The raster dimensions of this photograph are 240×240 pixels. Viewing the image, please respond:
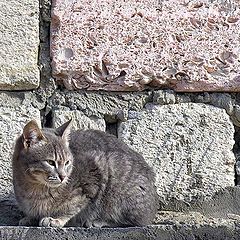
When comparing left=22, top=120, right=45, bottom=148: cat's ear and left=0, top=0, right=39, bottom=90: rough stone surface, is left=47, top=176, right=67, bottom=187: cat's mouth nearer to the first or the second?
left=22, top=120, right=45, bottom=148: cat's ear

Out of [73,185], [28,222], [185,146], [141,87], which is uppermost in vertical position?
[141,87]

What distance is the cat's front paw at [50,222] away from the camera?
10.2ft

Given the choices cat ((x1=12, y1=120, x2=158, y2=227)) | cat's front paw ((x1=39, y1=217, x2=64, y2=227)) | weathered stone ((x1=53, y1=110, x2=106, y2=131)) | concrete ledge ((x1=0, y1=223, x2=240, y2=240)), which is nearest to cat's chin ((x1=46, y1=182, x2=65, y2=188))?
cat ((x1=12, y1=120, x2=158, y2=227))

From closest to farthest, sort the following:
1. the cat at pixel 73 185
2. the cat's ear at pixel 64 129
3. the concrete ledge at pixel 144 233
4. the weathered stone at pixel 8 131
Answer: the concrete ledge at pixel 144 233
the cat at pixel 73 185
the cat's ear at pixel 64 129
the weathered stone at pixel 8 131

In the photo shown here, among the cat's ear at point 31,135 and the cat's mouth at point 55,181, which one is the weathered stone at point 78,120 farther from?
the cat's mouth at point 55,181

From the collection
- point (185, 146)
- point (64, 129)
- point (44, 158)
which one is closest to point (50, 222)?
point (44, 158)

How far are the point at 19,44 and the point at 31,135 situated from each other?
1.66 ft

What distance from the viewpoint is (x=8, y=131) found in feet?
11.6

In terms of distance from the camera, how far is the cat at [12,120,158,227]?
127 inches

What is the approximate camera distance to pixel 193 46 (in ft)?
11.9

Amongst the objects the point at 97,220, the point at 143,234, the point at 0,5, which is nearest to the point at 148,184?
the point at 97,220

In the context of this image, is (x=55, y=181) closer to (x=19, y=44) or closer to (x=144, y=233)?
(x=144, y=233)

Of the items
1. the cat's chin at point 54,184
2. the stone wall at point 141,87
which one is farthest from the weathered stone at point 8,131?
the cat's chin at point 54,184

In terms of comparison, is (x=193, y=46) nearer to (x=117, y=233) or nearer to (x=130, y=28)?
(x=130, y=28)
